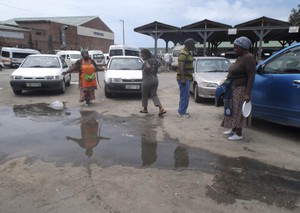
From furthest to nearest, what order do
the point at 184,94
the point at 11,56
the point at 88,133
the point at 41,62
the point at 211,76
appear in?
1. the point at 11,56
2. the point at 41,62
3. the point at 211,76
4. the point at 184,94
5. the point at 88,133

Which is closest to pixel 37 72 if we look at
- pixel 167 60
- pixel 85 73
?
pixel 85 73

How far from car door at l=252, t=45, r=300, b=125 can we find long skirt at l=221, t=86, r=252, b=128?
697mm

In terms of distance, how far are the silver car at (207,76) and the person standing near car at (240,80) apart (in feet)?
10.8

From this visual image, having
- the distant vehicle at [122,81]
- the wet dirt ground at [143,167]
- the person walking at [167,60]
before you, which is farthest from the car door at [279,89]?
the person walking at [167,60]

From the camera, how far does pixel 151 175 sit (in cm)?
379

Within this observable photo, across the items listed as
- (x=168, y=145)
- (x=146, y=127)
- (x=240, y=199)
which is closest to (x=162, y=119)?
(x=146, y=127)

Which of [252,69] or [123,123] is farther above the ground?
[252,69]

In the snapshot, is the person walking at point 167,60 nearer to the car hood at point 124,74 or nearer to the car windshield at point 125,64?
the car windshield at point 125,64

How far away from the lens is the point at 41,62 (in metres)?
11.1

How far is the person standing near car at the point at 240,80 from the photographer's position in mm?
4820

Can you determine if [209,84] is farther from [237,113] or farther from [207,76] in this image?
[237,113]

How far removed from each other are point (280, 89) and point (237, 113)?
95 centimetres

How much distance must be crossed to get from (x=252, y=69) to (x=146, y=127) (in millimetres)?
2439

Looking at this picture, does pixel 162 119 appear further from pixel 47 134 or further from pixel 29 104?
pixel 29 104
